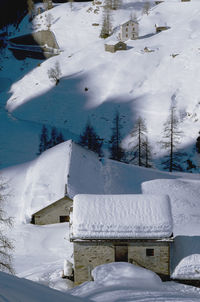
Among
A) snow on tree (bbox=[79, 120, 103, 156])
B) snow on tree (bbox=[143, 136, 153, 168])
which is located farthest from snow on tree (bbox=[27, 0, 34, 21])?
snow on tree (bbox=[143, 136, 153, 168])

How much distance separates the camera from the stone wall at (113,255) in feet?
75.2

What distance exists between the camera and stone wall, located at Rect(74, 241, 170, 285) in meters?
22.9

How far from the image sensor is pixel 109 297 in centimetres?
1664

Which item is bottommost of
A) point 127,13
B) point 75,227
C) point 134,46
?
point 75,227

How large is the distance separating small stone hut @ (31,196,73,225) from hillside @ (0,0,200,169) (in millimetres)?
21746

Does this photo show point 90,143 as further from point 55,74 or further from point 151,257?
point 151,257

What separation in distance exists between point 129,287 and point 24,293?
1033 centimetres

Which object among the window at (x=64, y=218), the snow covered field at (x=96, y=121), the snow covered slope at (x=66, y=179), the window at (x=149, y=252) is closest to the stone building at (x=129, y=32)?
the snow covered field at (x=96, y=121)

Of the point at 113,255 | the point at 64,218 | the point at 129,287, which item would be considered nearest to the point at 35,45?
the point at 64,218

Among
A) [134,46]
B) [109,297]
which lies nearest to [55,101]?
[134,46]

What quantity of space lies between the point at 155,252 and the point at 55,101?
2448 inches

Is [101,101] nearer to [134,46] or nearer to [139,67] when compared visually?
[139,67]

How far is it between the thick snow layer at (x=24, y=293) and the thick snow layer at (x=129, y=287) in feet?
18.9

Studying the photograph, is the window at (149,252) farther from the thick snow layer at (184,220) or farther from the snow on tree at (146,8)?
the snow on tree at (146,8)
